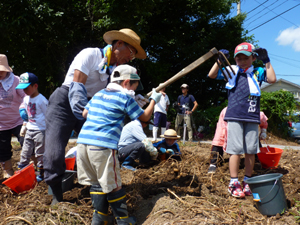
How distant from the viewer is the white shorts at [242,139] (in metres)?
2.96

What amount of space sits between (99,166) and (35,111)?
211 centimetres

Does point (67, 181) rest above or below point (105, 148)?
below

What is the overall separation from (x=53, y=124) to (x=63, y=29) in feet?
26.6

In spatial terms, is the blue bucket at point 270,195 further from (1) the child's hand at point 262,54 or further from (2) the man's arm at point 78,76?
(2) the man's arm at point 78,76

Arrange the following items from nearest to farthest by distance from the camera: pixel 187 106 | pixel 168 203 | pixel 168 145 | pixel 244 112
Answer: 1. pixel 168 203
2. pixel 244 112
3. pixel 168 145
4. pixel 187 106

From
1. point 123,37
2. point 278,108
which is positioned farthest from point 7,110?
point 278,108

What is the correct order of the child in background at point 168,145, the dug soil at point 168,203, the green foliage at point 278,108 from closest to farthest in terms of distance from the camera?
1. the dug soil at point 168,203
2. the child in background at point 168,145
3. the green foliage at point 278,108

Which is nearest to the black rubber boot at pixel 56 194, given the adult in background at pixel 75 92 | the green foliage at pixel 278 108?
Answer: the adult in background at pixel 75 92

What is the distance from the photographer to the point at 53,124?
2.66 meters

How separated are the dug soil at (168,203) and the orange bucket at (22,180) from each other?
9 centimetres

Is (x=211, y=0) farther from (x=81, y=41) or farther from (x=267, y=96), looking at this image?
(x=81, y=41)

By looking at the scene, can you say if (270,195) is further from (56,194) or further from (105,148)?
(56,194)

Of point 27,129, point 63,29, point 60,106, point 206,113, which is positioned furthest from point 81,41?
point 60,106

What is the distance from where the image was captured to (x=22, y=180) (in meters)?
3.17
